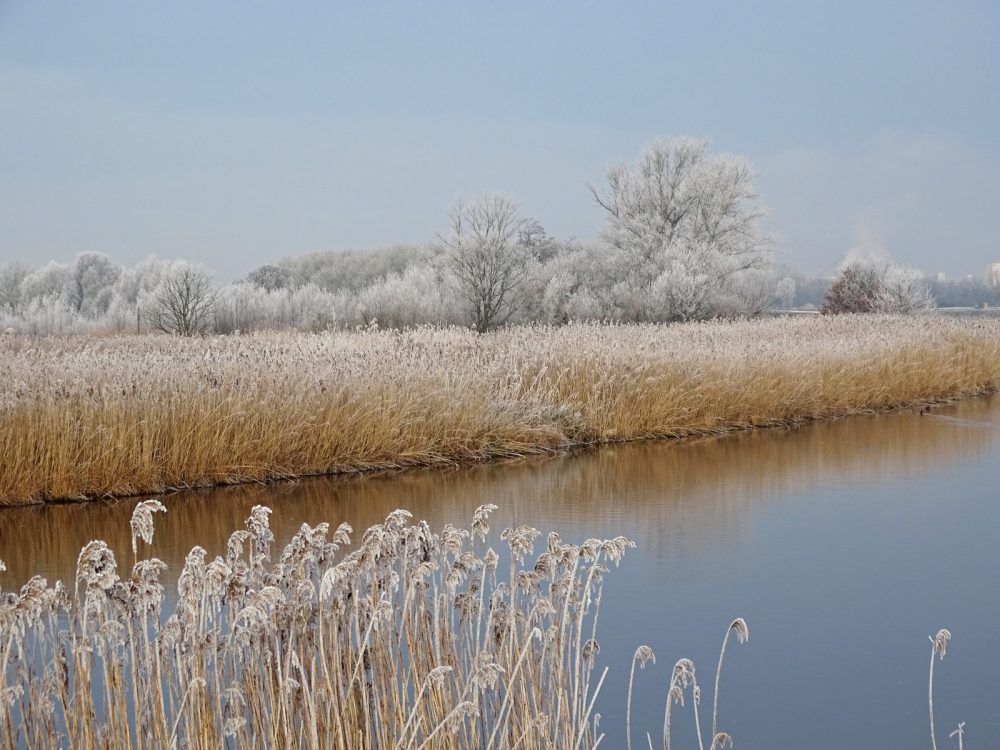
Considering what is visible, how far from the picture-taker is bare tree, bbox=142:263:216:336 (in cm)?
2086

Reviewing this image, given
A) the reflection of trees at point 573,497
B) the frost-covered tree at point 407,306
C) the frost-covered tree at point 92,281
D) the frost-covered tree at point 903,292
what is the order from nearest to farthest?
the reflection of trees at point 573,497, the frost-covered tree at point 407,306, the frost-covered tree at point 92,281, the frost-covered tree at point 903,292

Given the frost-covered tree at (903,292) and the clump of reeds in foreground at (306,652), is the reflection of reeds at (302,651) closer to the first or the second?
the clump of reeds in foreground at (306,652)

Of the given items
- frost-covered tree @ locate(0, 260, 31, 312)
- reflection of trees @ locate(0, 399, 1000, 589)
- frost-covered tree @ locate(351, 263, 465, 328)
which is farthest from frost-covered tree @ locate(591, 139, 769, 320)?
reflection of trees @ locate(0, 399, 1000, 589)

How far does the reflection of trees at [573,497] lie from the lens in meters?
6.61

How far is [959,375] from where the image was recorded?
16.0 metres

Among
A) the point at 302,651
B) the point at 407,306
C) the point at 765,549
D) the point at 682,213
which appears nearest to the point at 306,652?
the point at 302,651

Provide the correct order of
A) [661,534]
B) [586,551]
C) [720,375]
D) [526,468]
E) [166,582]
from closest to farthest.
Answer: [586,551] < [166,582] < [661,534] < [526,468] < [720,375]

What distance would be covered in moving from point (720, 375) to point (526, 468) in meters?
3.49

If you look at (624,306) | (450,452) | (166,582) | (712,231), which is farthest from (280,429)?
(712,231)

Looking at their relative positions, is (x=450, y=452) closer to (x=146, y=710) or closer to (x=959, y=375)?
(x=146, y=710)

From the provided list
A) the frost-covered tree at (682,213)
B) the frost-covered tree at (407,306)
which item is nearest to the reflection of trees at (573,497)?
the frost-covered tree at (407,306)

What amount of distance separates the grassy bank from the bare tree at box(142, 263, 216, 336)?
6083 millimetres

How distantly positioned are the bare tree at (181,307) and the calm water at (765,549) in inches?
490

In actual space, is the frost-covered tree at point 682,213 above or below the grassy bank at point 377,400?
above
